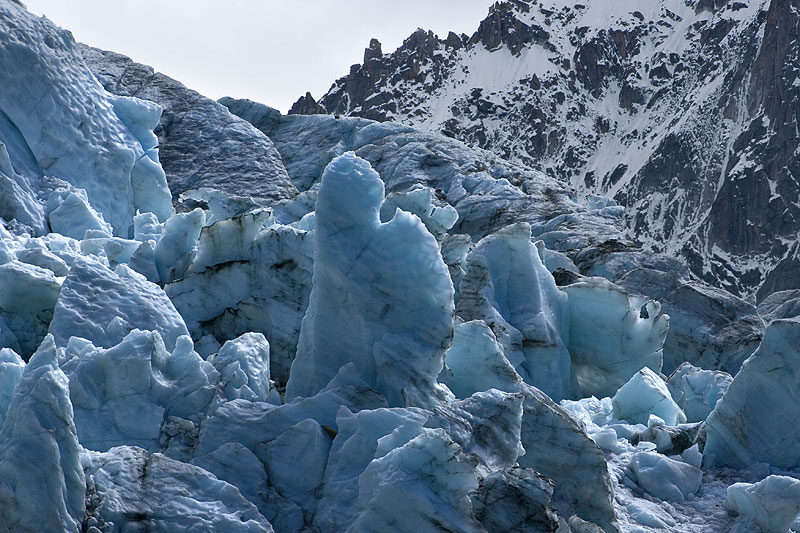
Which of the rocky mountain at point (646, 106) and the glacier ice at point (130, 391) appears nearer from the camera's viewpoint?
the glacier ice at point (130, 391)

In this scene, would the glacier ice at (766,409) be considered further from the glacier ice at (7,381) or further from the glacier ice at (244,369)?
the glacier ice at (7,381)

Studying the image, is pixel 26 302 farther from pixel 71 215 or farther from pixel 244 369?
pixel 71 215

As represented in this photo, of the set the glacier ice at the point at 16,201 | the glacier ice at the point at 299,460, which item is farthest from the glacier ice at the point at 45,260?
the glacier ice at the point at 299,460

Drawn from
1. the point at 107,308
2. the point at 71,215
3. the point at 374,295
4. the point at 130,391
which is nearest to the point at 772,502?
the point at 374,295

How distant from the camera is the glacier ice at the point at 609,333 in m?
17.6

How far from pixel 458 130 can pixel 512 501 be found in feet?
488

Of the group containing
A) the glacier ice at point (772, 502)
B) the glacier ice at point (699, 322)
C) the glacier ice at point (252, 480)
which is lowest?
the glacier ice at point (699, 322)

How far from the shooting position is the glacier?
729cm

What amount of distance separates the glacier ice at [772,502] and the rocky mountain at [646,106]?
376ft

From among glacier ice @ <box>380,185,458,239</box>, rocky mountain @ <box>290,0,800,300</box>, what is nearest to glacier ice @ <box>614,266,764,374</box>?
glacier ice @ <box>380,185,458,239</box>

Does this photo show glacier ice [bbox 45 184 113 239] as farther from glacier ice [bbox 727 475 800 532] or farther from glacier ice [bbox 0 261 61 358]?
glacier ice [bbox 727 475 800 532]

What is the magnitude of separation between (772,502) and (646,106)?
16438cm

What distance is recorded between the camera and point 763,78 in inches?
5472

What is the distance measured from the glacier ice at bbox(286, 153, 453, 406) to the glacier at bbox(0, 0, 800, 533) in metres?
0.02
